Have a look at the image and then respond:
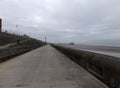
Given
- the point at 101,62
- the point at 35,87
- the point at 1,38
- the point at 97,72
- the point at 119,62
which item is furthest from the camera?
the point at 1,38

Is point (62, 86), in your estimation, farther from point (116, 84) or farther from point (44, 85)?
point (116, 84)

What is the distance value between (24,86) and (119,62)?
375 cm

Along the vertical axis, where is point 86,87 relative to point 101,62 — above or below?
below

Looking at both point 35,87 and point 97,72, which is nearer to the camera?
point 35,87

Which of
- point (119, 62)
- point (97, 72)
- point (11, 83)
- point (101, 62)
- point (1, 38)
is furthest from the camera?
point (1, 38)

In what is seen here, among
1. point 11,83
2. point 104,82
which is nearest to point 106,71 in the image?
point 104,82

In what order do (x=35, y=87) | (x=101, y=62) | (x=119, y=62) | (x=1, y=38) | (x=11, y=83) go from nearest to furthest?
(x=119, y=62), (x=35, y=87), (x=11, y=83), (x=101, y=62), (x=1, y=38)

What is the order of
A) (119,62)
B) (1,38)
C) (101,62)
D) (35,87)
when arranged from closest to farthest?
(119,62) → (35,87) → (101,62) → (1,38)

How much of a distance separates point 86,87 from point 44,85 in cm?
168

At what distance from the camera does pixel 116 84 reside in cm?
791

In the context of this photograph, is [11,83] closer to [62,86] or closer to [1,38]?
[62,86]

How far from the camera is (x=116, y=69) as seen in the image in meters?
7.80

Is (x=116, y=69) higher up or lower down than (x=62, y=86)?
higher up

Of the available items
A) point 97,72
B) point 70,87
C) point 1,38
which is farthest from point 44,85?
point 1,38
